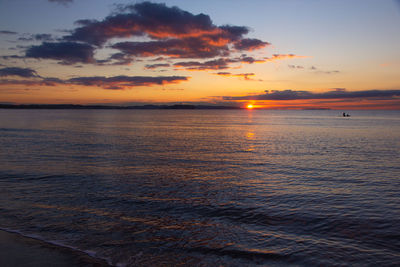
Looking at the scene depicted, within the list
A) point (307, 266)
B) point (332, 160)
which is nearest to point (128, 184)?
point (307, 266)

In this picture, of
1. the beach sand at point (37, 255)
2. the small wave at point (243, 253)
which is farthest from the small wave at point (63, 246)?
the small wave at point (243, 253)

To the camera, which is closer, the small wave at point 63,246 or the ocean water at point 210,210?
the small wave at point 63,246

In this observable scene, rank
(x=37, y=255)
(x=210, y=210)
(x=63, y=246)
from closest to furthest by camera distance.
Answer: (x=37, y=255) < (x=63, y=246) < (x=210, y=210)

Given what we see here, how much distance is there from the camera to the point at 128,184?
59.3ft

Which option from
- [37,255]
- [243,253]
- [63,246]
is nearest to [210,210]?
[243,253]

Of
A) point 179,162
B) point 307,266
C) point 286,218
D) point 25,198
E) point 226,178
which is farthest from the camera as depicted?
point 179,162

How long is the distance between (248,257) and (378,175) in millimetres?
17122

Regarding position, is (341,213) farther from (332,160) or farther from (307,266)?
(332,160)

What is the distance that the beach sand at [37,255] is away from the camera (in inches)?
316

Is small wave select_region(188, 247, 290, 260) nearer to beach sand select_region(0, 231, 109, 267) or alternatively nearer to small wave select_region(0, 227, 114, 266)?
small wave select_region(0, 227, 114, 266)

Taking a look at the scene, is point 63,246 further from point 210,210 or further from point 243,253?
point 210,210

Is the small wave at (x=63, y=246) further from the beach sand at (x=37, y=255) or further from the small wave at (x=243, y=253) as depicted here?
the small wave at (x=243, y=253)

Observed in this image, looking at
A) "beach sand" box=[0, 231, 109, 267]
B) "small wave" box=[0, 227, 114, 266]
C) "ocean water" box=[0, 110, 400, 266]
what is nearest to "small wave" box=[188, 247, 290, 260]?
"ocean water" box=[0, 110, 400, 266]

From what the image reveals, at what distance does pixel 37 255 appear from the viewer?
854 cm
